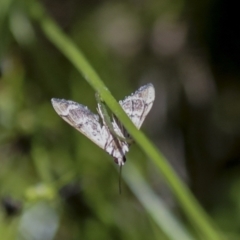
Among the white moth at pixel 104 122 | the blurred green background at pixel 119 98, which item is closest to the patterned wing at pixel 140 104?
the white moth at pixel 104 122

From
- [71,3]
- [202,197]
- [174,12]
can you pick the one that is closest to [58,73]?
[71,3]

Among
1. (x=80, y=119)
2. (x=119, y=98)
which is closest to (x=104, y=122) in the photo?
(x=80, y=119)

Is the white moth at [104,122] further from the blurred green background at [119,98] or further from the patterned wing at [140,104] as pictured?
the blurred green background at [119,98]

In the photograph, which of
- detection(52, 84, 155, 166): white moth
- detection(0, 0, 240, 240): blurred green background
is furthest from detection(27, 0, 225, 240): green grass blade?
detection(0, 0, 240, 240): blurred green background

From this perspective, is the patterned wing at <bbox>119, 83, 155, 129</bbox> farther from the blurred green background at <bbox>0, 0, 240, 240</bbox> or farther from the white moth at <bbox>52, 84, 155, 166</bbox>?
the blurred green background at <bbox>0, 0, 240, 240</bbox>

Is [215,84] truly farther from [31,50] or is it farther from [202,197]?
[31,50]

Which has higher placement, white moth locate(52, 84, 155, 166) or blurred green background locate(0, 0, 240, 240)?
blurred green background locate(0, 0, 240, 240)
